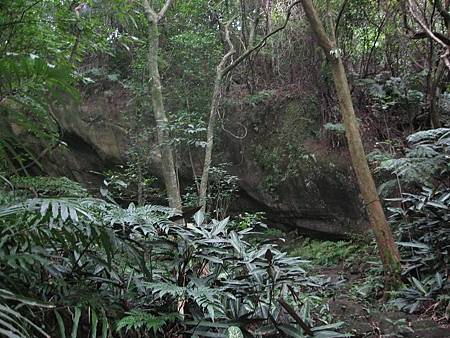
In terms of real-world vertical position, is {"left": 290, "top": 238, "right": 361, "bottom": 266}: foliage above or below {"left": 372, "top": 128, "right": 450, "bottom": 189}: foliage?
below

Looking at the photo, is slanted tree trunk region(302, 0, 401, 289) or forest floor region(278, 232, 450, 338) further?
Answer: slanted tree trunk region(302, 0, 401, 289)

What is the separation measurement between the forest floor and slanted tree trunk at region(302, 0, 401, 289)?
0.99ft

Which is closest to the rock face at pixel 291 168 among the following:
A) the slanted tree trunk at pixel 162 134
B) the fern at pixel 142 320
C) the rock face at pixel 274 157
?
the rock face at pixel 274 157

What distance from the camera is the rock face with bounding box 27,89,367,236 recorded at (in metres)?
6.48

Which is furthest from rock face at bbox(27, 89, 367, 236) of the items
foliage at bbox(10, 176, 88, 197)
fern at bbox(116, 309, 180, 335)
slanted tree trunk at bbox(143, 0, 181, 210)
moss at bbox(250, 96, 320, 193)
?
fern at bbox(116, 309, 180, 335)

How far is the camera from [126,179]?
6.44 meters

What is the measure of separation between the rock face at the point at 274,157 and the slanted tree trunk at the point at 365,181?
6.93ft

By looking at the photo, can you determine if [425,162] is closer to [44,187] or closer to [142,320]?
[142,320]

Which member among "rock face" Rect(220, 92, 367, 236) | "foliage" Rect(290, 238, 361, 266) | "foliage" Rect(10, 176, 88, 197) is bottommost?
"foliage" Rect(290, 238, 361, 266)

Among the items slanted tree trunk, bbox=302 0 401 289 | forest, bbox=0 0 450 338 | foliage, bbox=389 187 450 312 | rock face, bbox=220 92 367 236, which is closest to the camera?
forest, bbox=0 0 450 338

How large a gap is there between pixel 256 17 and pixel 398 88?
2.49 m

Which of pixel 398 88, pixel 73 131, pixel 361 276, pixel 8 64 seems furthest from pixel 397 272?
pixel 73 131

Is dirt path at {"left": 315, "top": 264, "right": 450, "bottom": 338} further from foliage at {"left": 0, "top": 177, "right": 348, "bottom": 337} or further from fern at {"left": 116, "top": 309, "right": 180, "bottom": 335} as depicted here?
fern at {"left": 116, "top": 309, "right": 180, "bottom": 335}

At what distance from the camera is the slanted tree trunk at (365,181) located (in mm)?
4105
